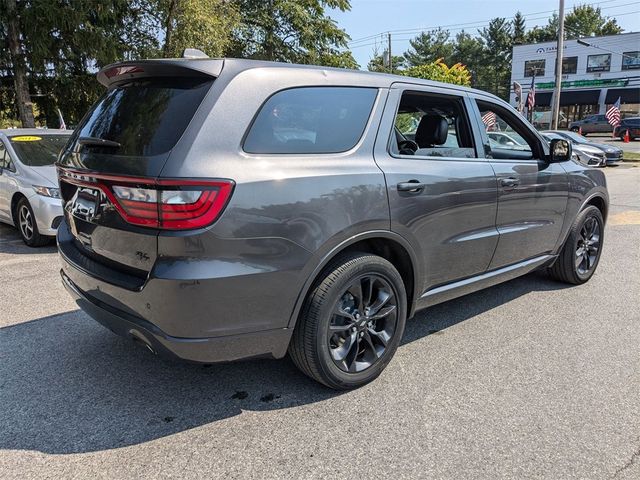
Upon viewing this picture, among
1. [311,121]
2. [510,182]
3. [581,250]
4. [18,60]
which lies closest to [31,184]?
[311,121]

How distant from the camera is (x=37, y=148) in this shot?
7.45 m

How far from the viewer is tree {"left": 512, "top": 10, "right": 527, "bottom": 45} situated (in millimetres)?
80938

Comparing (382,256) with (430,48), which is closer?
(382,256)

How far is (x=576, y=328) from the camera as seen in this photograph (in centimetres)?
400

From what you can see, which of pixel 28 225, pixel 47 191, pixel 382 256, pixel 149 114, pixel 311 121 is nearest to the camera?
pixel 149 114

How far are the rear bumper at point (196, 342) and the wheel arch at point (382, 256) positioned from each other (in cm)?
14

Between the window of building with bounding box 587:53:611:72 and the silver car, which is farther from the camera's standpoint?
the window of building with bounding box 587:53:611:72

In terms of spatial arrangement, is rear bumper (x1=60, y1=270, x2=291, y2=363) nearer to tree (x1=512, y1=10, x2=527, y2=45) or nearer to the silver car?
the silver car

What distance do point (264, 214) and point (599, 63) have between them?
5788 cm

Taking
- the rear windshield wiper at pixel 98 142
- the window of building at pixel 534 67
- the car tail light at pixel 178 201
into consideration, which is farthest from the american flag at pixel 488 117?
the window of building at pixel 534 67

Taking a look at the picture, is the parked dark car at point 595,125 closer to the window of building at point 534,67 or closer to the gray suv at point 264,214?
the window of building at point 534,67

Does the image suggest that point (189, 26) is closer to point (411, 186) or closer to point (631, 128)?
point (411, 186)

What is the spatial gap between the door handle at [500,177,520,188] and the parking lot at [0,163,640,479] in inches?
42.8

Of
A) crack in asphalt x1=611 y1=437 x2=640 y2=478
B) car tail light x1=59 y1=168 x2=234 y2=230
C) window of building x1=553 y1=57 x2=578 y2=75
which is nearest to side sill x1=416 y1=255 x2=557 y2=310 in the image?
crack in asphalt x1=611 y1=437 x2=640 y2=478
